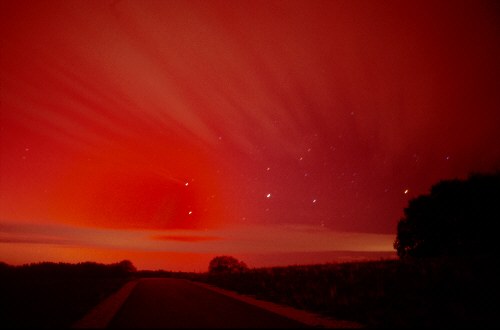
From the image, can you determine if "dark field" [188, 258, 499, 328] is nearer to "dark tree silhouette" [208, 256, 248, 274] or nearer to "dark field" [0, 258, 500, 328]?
"dark field" [0, 258, 500, 328]

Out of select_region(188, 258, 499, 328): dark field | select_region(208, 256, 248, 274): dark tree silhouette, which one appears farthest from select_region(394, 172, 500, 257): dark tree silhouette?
select_region(208, 256, 248, 274): dark tree silhouette

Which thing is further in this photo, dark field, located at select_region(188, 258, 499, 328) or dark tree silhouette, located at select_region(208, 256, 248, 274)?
Result: dark tree silhouette, located at select_region(208, 256, 248, 274)

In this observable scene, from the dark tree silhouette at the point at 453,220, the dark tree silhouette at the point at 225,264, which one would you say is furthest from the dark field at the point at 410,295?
the dark tree silhouette at the point at 225,264

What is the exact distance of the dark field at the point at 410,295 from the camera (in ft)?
47.0

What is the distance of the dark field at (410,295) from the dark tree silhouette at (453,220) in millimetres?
21695

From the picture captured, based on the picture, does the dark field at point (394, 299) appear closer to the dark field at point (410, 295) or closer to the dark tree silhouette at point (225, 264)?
the dark field at point (410, 295)

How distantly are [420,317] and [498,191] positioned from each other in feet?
119

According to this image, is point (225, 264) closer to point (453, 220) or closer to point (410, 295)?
point (453, 220)

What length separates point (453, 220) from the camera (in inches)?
1850

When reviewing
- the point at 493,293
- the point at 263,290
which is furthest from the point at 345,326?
the point at 263,290

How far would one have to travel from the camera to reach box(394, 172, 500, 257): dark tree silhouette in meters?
A: 43.1

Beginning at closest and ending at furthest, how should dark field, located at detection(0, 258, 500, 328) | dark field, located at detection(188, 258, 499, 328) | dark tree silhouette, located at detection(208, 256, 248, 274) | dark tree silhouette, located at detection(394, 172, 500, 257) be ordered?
1. dark field, located at detection(0, 258, 500, 328)
2. dark field, located at detection(188, 258, 499, 328)
3. dark tree silhouette, located at detection(394, 172, 500, 257)
4. dark tree silhouette, located at detection(208, 256, 248, 274)

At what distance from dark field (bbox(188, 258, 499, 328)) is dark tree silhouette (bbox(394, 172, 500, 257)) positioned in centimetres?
2169

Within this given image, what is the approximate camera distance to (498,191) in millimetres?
44500
